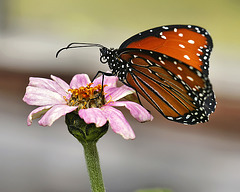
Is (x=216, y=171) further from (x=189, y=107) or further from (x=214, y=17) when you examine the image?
(x=189, y=107)

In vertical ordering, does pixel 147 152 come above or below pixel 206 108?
below

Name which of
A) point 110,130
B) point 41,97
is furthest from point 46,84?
point 110,130

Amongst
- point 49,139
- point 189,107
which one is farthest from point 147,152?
point 189,107

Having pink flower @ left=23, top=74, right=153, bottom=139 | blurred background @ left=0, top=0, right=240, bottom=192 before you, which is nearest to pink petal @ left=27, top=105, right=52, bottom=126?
pink flower @ left=23, top=74, right=153, bottom=139

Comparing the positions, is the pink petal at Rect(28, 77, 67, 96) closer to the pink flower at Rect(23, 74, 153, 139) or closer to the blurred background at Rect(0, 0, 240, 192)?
the pink flower at Rect(23, 74, 153, 139)

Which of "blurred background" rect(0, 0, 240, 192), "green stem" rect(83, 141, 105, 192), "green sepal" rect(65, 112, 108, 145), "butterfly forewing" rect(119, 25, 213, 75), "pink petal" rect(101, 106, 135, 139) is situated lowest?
"blurred background" rect(0, 0, 240, 192)

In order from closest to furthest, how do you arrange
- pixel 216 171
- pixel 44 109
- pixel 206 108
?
1. pixel 44 109
2. pixel 206 108
3. pixel 216 171

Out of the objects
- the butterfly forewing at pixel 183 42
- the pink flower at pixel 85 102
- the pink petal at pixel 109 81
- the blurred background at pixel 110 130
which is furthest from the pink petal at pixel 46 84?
the blurred background at pixel 110 130

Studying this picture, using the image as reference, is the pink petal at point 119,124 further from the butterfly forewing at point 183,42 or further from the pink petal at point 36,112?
the butterfly forewing at point 183,42
